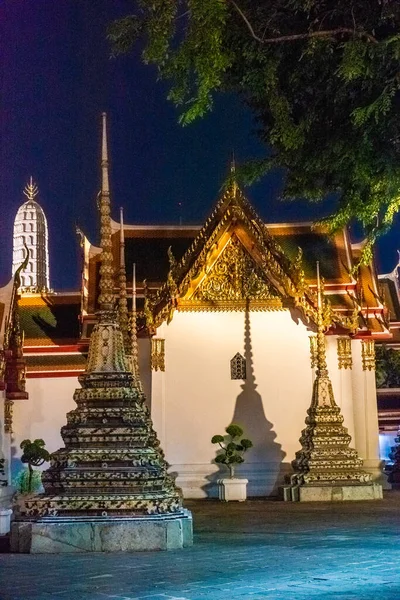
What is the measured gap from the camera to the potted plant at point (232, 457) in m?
17.1

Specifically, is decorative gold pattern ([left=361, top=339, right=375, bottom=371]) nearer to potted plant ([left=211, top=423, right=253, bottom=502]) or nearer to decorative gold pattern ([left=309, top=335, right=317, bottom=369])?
decorative gold pattern ([left=309, top=335, right=317, bottom=369])

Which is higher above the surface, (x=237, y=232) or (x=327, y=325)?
(x=237, y=232)

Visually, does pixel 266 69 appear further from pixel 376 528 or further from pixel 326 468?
pixel 326 468

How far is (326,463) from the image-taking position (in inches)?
622

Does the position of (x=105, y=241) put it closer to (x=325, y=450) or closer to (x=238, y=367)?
(x=325, y=450)

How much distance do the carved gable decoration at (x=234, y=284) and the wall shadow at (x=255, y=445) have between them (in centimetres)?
40

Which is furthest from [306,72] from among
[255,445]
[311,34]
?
[255,445]

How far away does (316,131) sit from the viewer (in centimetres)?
707

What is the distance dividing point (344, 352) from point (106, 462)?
12208 mm

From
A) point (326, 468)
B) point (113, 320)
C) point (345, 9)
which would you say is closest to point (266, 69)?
point (345, 9)

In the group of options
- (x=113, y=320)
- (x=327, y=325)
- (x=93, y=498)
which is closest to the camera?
(x=93, y=498)

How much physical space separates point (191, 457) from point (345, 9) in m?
14.0

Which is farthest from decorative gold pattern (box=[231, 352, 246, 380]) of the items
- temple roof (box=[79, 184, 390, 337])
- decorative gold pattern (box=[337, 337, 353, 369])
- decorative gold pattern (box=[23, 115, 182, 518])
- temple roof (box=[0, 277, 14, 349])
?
decorative gold pattern (box=[23, 115, 182, 518])

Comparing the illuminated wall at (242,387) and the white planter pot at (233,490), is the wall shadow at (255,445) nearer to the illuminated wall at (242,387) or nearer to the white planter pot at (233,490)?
the illuminated wall at (242,387)
